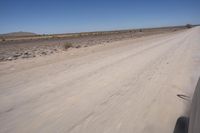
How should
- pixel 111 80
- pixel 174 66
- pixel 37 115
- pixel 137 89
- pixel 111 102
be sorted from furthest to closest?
pixel 174 66
pixel 111 80
pixel 137 89
pixel 111 102
pixel 37 115

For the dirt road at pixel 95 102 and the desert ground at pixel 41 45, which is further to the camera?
the desert ground at pixel 41 45

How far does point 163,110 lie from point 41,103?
9.46 feet

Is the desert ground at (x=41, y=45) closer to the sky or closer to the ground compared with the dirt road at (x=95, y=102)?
closer to the ground

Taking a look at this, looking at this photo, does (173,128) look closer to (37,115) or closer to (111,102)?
(111,102)

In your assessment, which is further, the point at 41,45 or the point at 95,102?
the point at 41,45

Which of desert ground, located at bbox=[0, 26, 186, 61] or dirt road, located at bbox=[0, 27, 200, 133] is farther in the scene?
desert ground, located at bbox=[0, 26, 186, 61]

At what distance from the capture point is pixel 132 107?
168 inches

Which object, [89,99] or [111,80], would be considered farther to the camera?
[111,80]

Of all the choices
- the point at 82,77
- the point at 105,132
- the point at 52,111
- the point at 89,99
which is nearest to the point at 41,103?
the point at 52,111

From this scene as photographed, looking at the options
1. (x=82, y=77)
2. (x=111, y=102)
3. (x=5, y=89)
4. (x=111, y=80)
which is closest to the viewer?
(x=111, y=102)

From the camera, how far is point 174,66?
8.48 meters

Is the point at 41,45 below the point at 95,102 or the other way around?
below

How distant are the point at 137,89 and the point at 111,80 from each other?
1.27 m

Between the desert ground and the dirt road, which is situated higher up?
the dirt road
